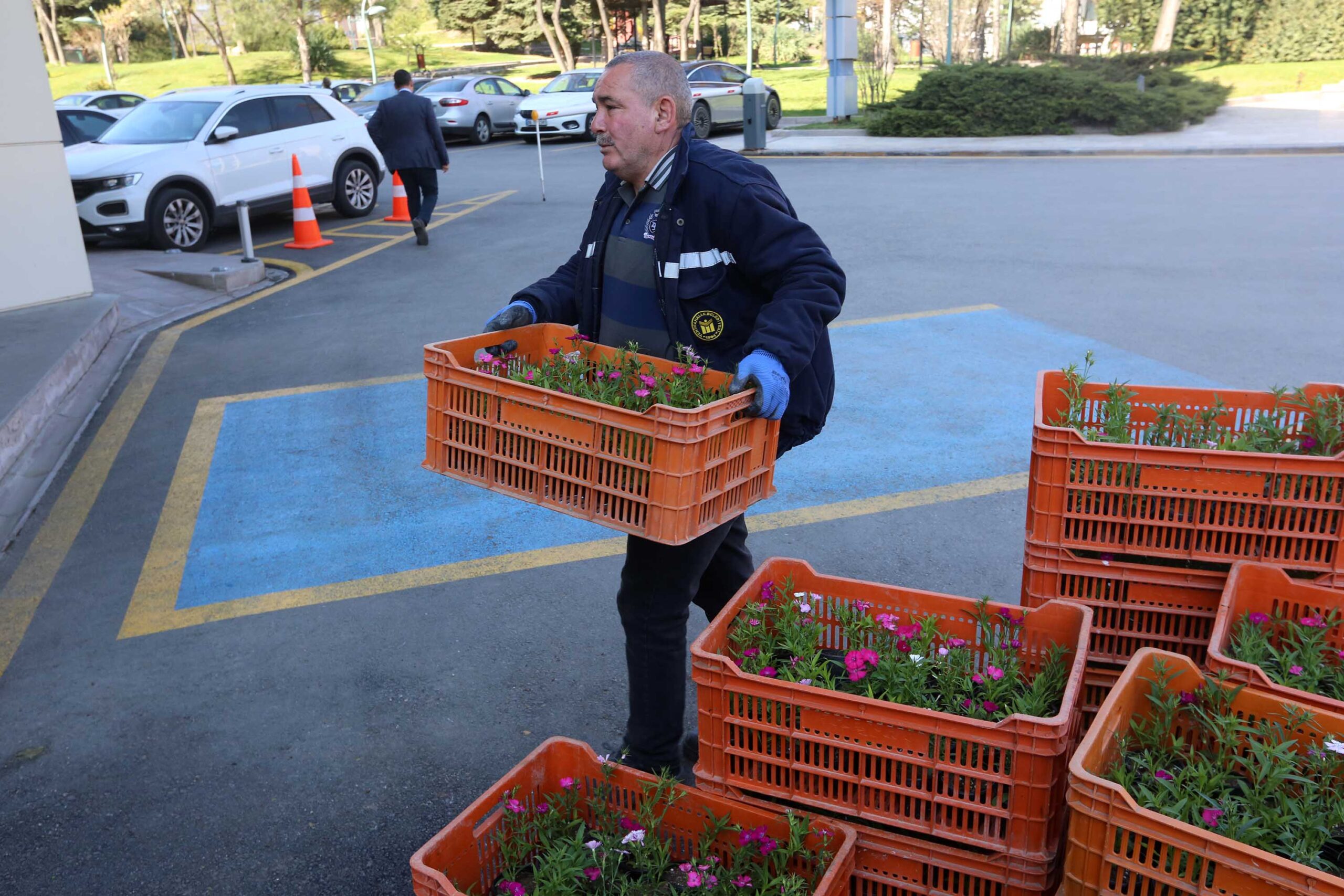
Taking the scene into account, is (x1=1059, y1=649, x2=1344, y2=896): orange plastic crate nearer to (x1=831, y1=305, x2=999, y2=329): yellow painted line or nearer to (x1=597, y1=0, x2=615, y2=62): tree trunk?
(x1=831, y1=305, x2=999, y2=329): yellow painted line

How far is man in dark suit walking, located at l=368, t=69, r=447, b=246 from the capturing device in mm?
13047

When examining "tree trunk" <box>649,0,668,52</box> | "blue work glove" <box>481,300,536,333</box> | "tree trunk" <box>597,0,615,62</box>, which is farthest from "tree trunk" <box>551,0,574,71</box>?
"blue work glove" <box>481,300,536,333</box>

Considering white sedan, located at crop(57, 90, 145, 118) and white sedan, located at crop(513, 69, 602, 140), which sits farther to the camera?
white sedan, located at crop(57, 90, 145, 118)

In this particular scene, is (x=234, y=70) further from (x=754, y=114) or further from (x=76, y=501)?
(x=76, y=501)

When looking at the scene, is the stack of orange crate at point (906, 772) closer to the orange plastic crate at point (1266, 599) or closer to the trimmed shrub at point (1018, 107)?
the orange plastic crate at point (1266, 599)

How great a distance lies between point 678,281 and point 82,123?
698 inches

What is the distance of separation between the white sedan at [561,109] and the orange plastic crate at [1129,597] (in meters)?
23.5

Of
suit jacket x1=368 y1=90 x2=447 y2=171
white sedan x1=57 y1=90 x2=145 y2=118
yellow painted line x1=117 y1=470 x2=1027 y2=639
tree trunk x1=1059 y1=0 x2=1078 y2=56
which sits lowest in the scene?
yellow painted line x1=117 y1=470 x2=1027 y2=639

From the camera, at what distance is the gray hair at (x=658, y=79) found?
307cm

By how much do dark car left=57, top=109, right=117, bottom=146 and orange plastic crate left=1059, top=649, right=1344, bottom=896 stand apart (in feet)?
58.7

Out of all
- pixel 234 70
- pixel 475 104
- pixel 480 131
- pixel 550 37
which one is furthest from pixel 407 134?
pixel 234 70

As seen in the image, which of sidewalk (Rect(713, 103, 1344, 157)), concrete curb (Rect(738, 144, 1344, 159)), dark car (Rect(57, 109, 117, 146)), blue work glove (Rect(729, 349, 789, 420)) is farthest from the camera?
sidewalk (Rect(713, 103, 1344, 157))

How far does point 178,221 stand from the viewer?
43.3ft

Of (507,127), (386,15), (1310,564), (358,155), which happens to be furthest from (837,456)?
(386,15)
